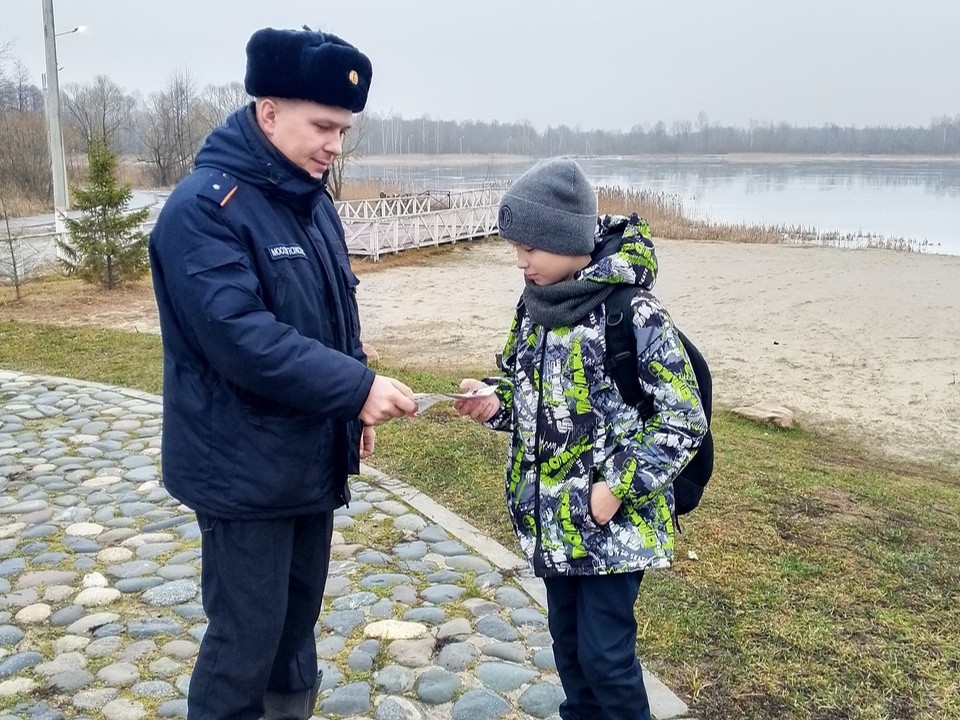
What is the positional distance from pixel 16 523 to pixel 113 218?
1071cm

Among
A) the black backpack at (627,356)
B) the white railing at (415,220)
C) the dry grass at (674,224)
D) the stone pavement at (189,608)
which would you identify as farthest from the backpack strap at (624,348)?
the dry grass at (674,224)

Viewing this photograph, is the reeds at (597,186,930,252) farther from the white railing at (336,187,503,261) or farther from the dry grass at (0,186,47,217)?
the dry grass at (0,186,47,217)

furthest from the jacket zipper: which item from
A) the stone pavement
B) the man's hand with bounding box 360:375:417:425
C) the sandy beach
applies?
the sandy beach

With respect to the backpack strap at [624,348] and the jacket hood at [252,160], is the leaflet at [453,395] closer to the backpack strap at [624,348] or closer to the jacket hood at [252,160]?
the backpack strap at [624,348]

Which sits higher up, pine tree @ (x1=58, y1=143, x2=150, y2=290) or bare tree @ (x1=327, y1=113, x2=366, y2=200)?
bare tree @ (x1=327, y1=113, x2=366, y2=200)

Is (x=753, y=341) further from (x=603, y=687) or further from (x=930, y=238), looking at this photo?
(x=930, y=238)

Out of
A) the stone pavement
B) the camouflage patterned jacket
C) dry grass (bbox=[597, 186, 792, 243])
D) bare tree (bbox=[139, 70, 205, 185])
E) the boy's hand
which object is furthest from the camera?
bare tree (bbox=[139, 70, 205, 185])

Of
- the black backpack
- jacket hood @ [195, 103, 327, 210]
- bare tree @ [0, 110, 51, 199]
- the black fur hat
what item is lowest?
the black backpack

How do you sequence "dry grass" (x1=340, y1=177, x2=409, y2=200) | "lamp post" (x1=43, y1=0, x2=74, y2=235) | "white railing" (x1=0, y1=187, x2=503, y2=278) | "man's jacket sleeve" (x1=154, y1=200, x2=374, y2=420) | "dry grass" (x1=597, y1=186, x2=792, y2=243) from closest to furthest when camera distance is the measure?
"man's jacket sleeve" (x1=154, y1=200, x2=374, y2=420), "white railing" (x1=0, y1=187, x2=503, y2=278), "lamp post" (x1=43, y1=0, x2=74, y2=235), "dry grass" (x1=597, y1=186, x2=792, y2=243), "dry grass" (x1=340, y1=177, x2=409, y2=200)

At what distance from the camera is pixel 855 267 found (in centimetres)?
2133

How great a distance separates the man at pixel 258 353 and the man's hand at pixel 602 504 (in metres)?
0.52

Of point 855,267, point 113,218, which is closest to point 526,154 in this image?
point 855,267

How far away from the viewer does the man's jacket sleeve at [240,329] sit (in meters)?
1.98

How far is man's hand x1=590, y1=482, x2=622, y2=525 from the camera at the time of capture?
2.25m
